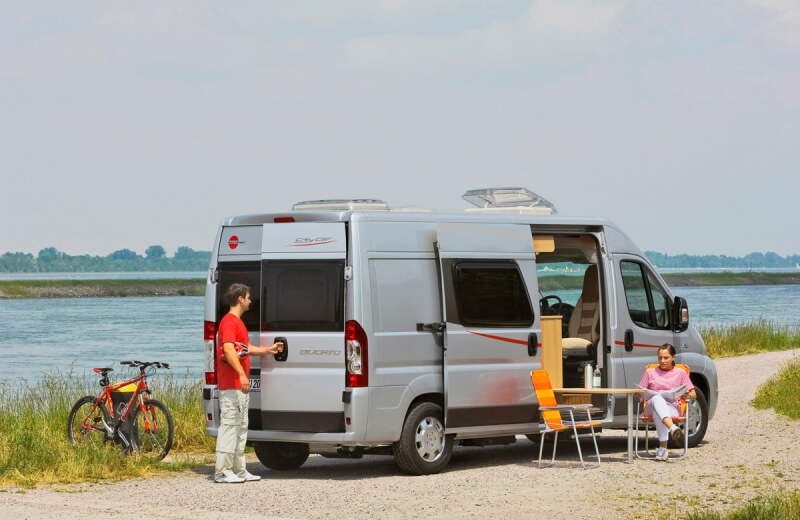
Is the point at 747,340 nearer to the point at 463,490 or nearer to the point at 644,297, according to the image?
the point at 644,297

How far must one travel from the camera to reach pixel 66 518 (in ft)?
30.4

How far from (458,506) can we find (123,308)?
73832 millimetres

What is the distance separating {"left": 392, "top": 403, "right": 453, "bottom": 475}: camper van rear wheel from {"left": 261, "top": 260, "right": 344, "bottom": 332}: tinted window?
1.08 m

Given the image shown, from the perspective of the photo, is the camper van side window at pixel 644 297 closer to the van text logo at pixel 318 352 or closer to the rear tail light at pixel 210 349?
the van text logo at pixel 318 352

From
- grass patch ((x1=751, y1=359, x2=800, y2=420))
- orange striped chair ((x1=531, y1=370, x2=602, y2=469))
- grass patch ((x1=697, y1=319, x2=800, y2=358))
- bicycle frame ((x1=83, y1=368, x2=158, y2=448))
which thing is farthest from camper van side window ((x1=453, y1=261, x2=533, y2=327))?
grass patch ((x1=697, y1=319, x2=800, y2=358))

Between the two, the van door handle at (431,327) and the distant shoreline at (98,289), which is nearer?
the van door handle at (431,327)

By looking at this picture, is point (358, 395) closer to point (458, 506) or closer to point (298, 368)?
point (298, 368)

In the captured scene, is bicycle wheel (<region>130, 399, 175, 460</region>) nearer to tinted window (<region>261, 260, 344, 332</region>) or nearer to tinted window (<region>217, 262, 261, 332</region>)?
tinted window (<region>217, 262, 261, 332</region>)

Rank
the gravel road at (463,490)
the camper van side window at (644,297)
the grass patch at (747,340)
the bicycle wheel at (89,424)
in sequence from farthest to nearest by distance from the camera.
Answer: the grass patch at (747,340) < the camper van side window at (644,297) < the bicycle wheel at (89,424) < the gravel road at (463,490)

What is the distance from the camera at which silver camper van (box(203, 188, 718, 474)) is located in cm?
1119

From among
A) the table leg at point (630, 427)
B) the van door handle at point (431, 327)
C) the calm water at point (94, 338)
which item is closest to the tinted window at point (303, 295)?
the van door handle at point (431, 327)

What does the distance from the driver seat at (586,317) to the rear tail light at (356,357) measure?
125 inches

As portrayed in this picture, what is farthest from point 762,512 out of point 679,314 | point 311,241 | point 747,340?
point 747,340

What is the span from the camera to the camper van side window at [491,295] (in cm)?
1198
